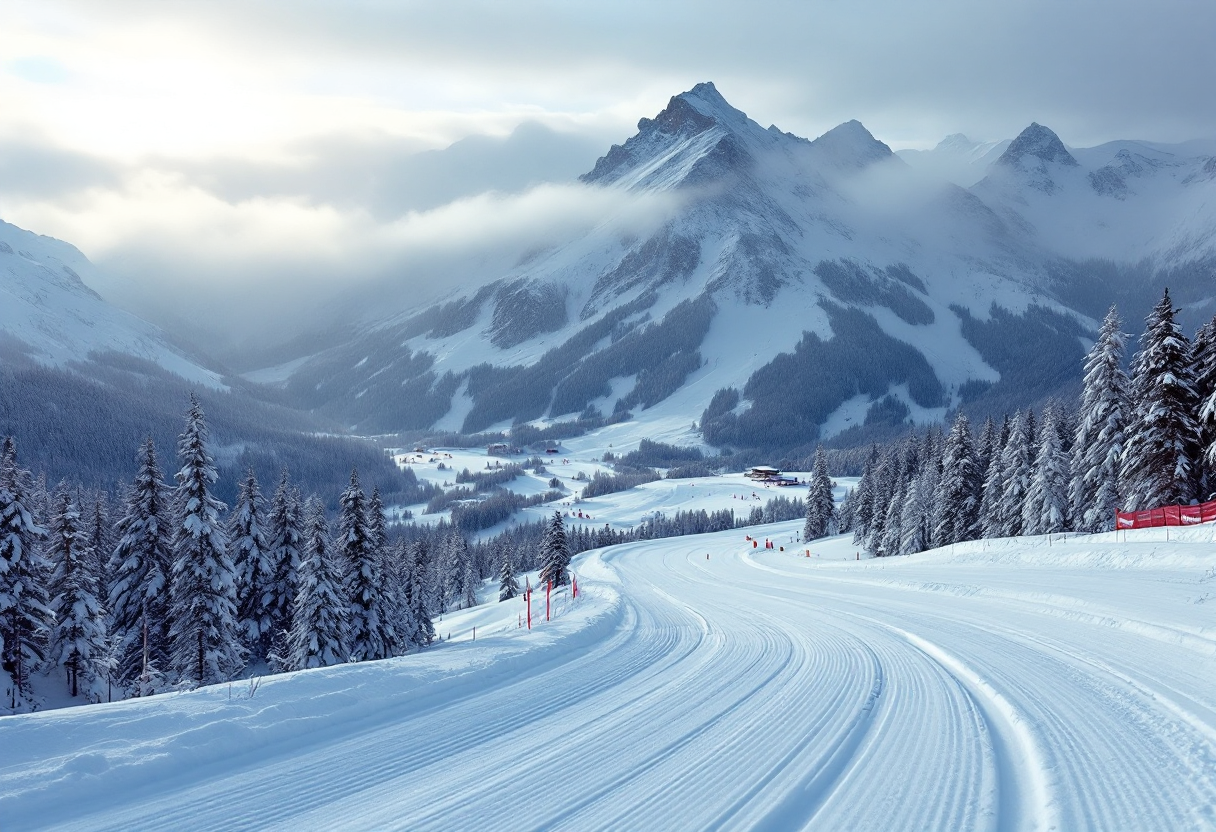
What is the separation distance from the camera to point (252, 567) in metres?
29.5

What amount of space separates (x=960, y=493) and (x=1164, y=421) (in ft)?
56.3

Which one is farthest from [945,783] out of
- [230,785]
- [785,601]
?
[785,601]

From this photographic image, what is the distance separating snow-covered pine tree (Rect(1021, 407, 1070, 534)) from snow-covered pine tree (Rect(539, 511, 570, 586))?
87.5 ft

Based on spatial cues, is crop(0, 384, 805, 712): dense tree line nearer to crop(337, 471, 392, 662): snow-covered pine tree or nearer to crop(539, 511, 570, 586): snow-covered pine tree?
crop(337, 471, 392, 662): snow-covered pine tree

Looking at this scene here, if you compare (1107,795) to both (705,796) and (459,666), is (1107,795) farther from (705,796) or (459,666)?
(459,666)

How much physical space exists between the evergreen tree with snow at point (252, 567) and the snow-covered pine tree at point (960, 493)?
132ft

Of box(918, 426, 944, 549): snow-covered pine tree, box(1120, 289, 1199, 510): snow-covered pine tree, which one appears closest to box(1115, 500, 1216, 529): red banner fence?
box(1120, 289, 1199, 510): snow-covered pine tree

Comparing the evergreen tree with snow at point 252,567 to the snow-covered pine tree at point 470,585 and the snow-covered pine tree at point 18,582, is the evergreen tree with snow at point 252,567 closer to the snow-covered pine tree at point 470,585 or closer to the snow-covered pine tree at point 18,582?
the snow-covered pine tree at point 18,582

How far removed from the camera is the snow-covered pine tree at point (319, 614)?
81.9 feet

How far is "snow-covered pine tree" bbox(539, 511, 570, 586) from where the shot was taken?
143 feet

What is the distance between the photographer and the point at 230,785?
565 centimetres

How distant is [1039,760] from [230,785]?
702 centimetres

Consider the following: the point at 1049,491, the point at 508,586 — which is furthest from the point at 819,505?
the point at 508,586

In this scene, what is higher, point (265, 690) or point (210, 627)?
point (265, 690)
